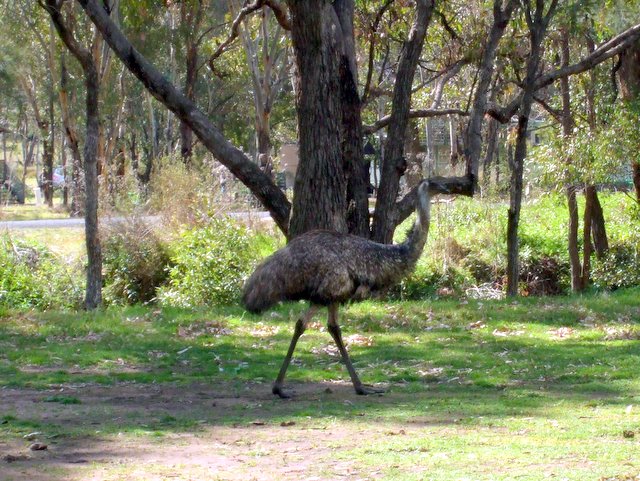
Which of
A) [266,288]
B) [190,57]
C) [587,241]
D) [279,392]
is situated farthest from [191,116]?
[190,57]

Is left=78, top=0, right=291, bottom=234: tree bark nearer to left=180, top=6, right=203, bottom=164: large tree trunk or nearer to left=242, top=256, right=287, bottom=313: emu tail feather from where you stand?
left=242, top=256, right=287, bottom=313: emu tail feather

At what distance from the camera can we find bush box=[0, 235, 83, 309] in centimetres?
1809

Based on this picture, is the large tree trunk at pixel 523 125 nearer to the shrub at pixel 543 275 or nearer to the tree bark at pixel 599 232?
the tree bark at pixel 599 232

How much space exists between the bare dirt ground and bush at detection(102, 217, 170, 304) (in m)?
10.2

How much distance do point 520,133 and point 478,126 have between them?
1558 mm

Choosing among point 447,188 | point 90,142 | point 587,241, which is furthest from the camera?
point 587,241

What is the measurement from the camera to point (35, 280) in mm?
18734

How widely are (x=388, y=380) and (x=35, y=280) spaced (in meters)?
10.3

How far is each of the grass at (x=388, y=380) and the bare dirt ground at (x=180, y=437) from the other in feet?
0.12

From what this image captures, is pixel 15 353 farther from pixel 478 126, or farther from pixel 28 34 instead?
pixel 28 34

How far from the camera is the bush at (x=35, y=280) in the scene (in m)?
18.1

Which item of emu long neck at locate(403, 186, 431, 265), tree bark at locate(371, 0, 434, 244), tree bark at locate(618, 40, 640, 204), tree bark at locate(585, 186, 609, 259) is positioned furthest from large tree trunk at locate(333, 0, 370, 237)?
tree bark at locate(585, 186, 609, 259)

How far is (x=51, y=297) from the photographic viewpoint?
18328 millimetres

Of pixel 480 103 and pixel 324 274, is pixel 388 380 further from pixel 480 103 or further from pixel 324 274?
pixel 480 103
